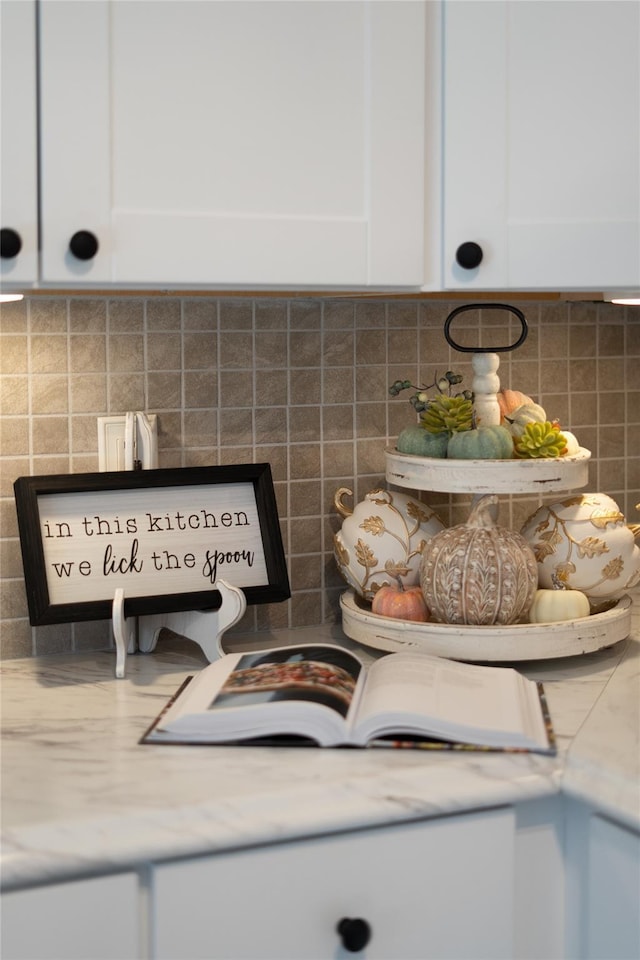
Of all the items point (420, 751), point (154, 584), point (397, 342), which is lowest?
point (420, 751)

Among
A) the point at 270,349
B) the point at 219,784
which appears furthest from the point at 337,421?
the point at 219,784

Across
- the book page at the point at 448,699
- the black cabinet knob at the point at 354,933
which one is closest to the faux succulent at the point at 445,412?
the book page at the point at 448,699

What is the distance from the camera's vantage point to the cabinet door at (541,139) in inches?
52.9

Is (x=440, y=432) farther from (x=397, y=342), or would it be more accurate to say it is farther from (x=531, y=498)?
(x=531, y=498)

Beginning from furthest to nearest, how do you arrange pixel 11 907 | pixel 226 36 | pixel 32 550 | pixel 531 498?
pixel 531 498, pixel 32 550, pixel 226 36, pixel 11 907

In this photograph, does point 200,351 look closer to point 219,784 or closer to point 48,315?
point 48,315

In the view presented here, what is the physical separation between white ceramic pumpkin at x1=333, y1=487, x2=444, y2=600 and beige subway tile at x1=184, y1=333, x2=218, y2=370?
309mm

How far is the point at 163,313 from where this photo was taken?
160 cm

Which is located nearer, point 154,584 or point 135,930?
point 135,930

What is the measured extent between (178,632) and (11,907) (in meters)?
0.58

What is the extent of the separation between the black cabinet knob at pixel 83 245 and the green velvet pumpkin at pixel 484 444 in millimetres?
569

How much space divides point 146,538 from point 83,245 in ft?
1.53

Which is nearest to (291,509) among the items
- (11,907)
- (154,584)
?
(154,584)

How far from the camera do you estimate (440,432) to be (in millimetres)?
1551
